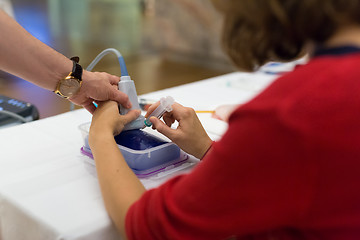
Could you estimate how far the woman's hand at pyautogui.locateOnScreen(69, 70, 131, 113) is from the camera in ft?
2.98

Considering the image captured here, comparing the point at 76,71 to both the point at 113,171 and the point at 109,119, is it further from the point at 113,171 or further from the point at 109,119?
the point at 113,171

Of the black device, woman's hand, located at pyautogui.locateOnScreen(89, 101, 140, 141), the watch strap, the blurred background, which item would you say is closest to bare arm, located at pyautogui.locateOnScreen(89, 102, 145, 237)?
woman's hand, located at pyautogui.locateOnScreen(89, 101, 140, 141)

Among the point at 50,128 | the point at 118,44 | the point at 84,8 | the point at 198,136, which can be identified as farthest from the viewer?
the point at 118,44

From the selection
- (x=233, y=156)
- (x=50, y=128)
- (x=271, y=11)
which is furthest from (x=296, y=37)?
(x=50, y=128)

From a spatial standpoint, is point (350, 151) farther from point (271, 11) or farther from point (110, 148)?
point (110, 148)

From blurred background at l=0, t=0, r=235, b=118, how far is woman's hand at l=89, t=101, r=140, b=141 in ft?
8.92

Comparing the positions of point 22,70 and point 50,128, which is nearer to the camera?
point 22,70

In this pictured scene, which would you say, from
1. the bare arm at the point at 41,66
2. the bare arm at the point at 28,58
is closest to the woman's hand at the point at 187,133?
the bare arm at the point at 41,66

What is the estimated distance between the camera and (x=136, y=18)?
5.40 m

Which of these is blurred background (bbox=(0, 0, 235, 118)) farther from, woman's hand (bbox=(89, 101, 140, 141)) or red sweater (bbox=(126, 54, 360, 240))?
red sweater (bbox=(126, 54, 360, 240))

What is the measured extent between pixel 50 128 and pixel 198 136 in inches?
16.3

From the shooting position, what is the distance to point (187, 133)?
882mm

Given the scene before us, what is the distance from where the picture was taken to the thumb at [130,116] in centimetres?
88

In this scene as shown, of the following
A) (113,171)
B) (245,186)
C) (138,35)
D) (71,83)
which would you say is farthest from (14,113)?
(138,35)
